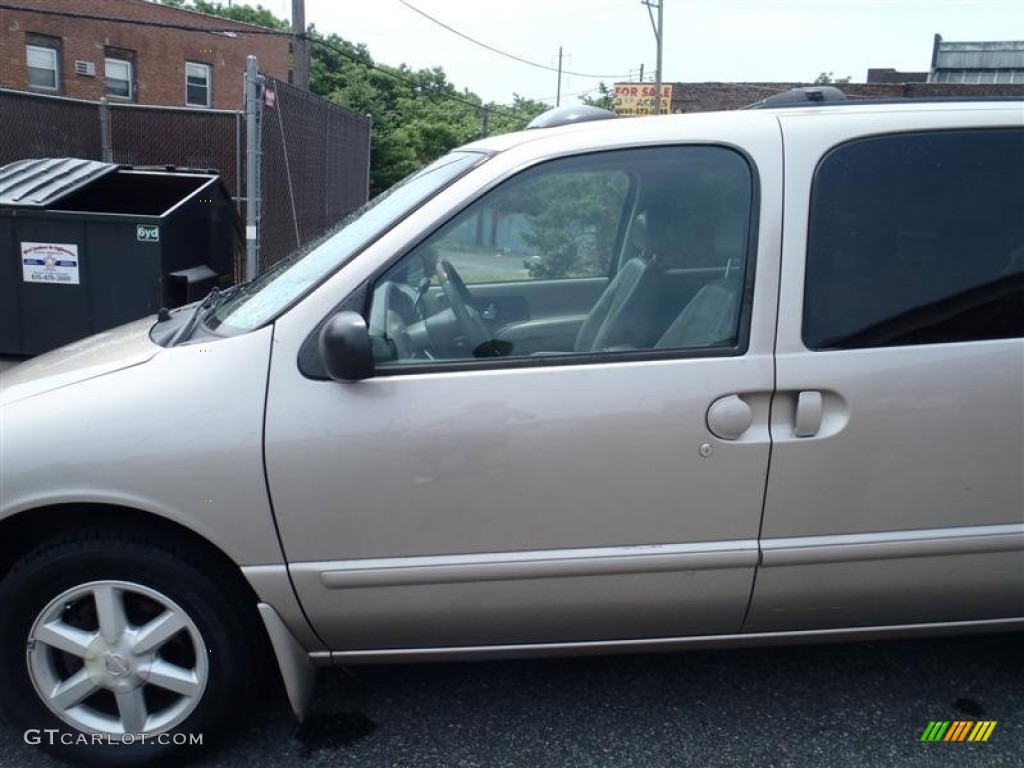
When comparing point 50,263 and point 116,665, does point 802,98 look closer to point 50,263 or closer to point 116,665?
point 116,665

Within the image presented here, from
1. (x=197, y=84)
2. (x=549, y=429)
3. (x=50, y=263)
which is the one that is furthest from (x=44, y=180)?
(x=197, y=84)

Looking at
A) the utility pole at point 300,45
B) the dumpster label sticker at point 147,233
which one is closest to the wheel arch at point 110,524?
the dumpster label sticker at point 147,233

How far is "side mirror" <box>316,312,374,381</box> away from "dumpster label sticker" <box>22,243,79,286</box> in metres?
4.52

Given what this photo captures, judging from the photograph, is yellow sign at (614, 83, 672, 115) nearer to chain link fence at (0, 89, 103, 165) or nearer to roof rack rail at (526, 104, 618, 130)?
chain link fence at (0, 89, 103, 165)

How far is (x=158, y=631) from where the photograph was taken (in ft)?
8.53

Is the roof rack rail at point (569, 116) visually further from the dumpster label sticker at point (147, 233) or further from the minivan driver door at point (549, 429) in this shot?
the dumpster label sticker at point (147, 233)

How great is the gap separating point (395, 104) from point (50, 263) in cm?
2724

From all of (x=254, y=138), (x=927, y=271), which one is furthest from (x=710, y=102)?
(x=927, y=271)

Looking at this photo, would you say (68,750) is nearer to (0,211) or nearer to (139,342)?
(139,342)

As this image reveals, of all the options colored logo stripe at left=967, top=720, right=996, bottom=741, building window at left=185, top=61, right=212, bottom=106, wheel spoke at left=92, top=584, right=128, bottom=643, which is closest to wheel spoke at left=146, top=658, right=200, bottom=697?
wheel spoke at left=92, top=584, right=128, bottom=643

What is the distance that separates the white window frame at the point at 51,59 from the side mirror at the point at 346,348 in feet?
87.2

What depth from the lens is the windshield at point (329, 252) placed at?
268cm

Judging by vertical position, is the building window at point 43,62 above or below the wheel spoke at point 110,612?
above

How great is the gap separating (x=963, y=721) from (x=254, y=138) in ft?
18.9
